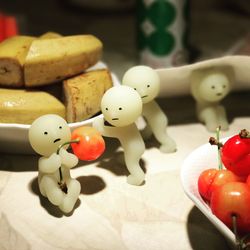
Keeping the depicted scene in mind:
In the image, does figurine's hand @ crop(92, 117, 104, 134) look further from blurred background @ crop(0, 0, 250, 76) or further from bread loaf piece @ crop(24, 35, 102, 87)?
blurred background @ crop(0, 0, 250, 76)

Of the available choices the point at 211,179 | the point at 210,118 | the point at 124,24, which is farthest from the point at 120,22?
the point at 211,179

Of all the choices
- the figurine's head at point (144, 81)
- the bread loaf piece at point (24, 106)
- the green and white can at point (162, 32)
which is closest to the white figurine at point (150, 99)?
the figurine's head at point (144, 81)

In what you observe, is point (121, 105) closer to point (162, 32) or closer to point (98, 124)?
point (98, 124)

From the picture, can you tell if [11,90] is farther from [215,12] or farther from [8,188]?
[215,12]

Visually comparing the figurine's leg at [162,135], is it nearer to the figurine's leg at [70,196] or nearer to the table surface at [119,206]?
the table surface at [119,206]

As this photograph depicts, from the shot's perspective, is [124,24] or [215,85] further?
[124,24]

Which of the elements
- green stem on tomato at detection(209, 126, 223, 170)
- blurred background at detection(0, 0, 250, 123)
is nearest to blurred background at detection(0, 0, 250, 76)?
blurred background at detection(0, 0, 250, 123)
